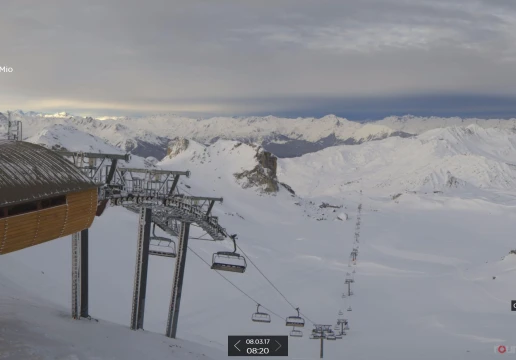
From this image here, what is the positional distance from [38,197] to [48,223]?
1254 mm

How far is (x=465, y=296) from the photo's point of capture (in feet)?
159

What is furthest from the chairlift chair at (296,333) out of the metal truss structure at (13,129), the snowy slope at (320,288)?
the metal truss structure at (13,129)

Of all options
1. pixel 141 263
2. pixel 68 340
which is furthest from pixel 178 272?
pixel 68 340

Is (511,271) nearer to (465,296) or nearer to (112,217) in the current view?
(465,296)

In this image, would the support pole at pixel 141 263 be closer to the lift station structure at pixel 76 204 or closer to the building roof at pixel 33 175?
the lift station structure at pixel 76 204

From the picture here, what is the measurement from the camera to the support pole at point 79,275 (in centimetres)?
2323

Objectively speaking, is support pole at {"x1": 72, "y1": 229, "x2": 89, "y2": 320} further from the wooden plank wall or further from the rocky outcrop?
the rocky outcrop

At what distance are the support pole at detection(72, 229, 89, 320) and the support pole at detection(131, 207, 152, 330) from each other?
2.55m

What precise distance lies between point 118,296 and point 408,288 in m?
32.8

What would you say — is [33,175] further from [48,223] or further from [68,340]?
[68,340]

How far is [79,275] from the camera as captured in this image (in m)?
24.0

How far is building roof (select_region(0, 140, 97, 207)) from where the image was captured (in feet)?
52.9
